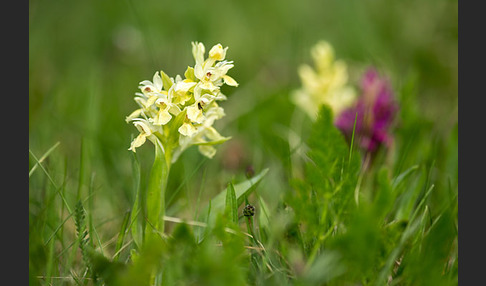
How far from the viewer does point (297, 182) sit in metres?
1.61

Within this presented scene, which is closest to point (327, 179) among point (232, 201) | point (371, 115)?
point (232, 201)

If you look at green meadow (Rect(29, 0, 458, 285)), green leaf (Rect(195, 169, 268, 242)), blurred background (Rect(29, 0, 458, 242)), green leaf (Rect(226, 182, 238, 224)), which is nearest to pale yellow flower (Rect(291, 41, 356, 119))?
green meadow (Rect(29, 0, 458, 285))

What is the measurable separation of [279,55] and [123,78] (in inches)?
50.8

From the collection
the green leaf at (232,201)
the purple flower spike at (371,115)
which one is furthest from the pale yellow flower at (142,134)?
the purple flower spike at (371,115)

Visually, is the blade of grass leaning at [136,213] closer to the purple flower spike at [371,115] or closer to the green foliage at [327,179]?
the green foliage at [327,179]

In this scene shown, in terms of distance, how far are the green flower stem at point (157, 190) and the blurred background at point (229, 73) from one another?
0.51m

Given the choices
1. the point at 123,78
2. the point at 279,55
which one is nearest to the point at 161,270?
the point at 123,78

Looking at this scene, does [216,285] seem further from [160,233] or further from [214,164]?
[214,164]

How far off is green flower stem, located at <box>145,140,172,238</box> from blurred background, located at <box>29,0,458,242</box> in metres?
0.51

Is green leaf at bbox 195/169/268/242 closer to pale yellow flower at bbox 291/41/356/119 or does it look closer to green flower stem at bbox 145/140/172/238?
green flower stem at bbox 145/140/172/238

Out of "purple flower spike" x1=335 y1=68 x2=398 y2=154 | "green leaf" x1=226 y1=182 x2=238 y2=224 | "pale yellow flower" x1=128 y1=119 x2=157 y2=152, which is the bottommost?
"purple flower spike" x1=335 y1=68 x2=398 y2=154

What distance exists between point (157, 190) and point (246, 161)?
3.55ft

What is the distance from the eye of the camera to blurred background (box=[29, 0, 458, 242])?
8.19 feet

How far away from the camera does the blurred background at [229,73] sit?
250cm
